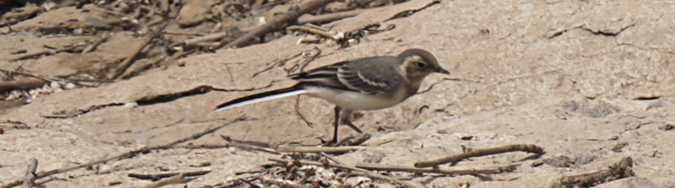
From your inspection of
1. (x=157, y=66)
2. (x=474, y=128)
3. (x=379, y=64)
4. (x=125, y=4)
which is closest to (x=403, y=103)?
(x=379, y=64)

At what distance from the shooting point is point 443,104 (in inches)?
251

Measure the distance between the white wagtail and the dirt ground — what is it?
0.29m

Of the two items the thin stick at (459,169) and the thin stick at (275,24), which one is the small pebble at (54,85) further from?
the thin stick at (459,169)

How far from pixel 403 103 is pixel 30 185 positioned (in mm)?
2850

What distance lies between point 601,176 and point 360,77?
2378 millimetres

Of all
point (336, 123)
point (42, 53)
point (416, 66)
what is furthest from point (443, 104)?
point (42, 53)

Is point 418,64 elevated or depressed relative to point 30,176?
elevated

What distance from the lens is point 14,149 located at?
5504 mm

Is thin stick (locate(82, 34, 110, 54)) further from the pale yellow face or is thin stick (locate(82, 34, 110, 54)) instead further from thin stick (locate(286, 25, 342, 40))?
the pale yellow face

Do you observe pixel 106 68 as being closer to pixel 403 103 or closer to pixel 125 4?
pixel 125 4

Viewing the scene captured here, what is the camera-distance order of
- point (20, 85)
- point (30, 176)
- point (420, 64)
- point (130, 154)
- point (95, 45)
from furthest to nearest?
point (95, 45), point (20, 85), point (420, 64), point (130, 154), point (30, 176)

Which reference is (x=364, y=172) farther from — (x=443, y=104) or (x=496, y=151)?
(x=443, y=104)

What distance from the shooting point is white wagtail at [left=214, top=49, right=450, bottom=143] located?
6.17 metres

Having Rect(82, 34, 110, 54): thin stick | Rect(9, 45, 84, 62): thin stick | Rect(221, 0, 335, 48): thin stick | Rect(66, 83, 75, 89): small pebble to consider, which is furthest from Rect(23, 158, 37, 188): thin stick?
Rect(82, 34, 110, 54): thin stick
